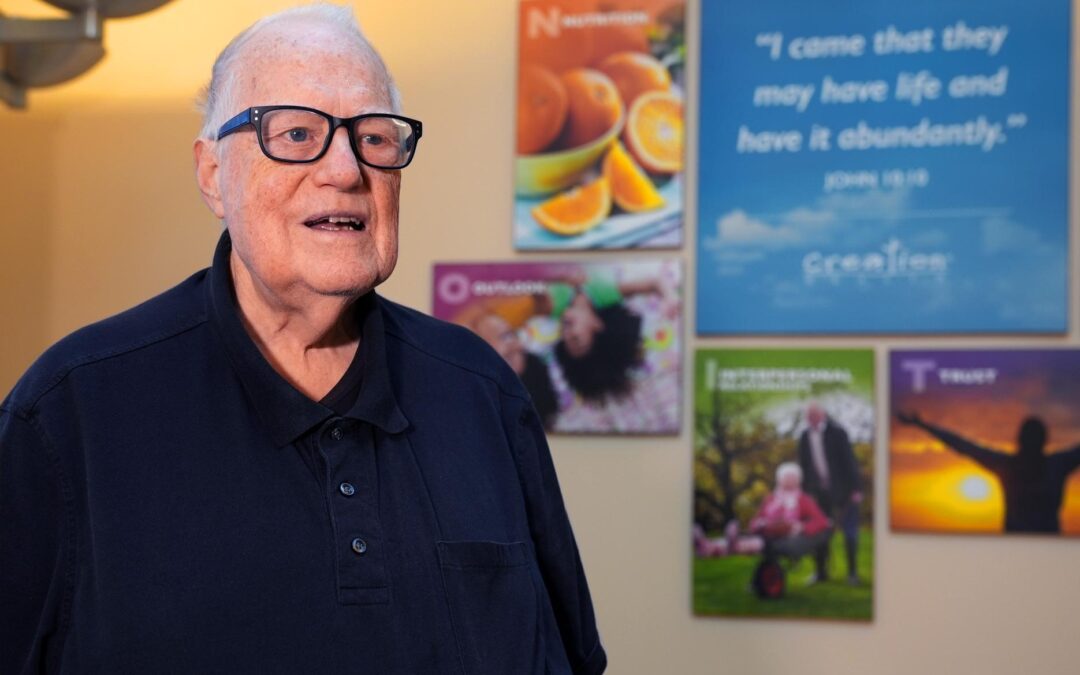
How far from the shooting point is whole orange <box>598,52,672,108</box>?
224 cm

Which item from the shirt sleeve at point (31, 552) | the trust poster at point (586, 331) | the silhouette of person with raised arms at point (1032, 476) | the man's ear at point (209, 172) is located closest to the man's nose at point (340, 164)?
the man's ear at point (209, 172)

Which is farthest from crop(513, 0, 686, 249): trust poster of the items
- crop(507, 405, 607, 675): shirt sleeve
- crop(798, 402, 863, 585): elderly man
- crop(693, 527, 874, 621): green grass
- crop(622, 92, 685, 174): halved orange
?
crop(507, 405, 607, 675): shirt sleeve

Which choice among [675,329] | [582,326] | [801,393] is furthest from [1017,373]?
[582,326]

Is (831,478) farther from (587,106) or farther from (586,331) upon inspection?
(587,106)

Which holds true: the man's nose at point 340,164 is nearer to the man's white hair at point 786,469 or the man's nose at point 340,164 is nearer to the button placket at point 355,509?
the button placket at point 355,509

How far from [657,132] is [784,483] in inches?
24.0

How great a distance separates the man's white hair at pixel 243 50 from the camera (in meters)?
1.03

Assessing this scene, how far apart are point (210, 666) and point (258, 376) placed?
21 centimetres

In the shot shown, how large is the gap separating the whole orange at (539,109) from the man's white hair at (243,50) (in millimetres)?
1232

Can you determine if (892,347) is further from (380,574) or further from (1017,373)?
(380,574)

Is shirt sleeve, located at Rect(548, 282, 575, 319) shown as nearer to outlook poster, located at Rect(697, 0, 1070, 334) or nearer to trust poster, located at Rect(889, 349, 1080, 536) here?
outlook poster, located at Rect(697, 0, 1070, 334)

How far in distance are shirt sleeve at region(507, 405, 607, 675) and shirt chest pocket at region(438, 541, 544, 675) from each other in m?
0.08

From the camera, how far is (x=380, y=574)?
A: 3.16ft

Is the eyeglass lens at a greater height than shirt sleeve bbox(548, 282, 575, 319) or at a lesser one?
greater
